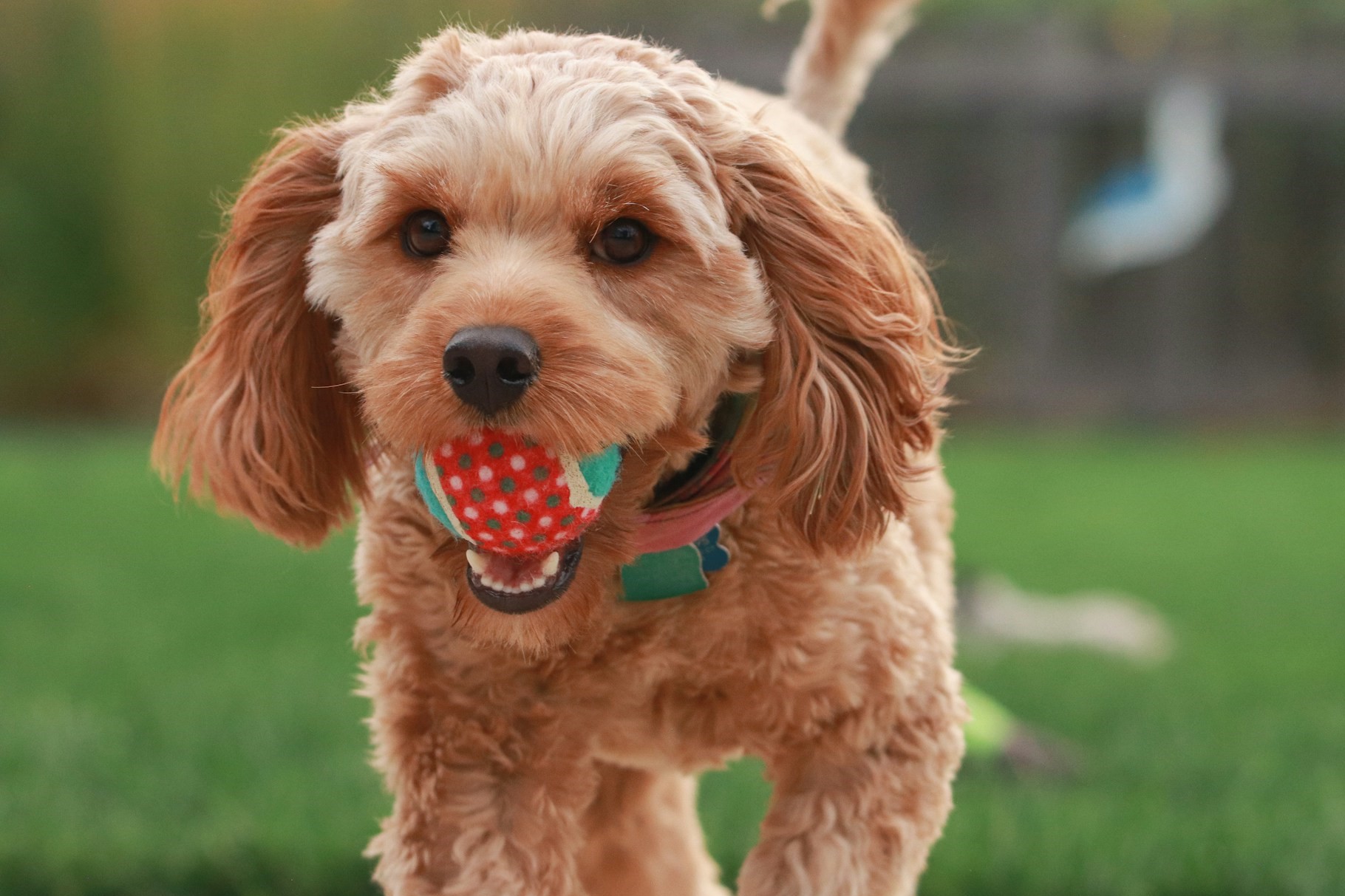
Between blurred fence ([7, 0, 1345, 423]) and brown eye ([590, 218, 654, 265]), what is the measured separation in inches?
416

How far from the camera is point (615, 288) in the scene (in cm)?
246

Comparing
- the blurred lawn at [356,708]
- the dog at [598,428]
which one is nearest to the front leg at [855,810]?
the dog at [598,428]

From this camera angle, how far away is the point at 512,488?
2.40 metres

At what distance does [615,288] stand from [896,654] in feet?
2.63

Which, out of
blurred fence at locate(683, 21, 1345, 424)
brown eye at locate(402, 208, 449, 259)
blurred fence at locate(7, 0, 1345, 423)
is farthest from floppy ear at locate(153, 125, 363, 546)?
blurred fence at locate(683, 21, 1345, 424)

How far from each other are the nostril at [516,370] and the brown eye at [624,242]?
10.2 inches

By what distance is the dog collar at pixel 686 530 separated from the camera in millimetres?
2652

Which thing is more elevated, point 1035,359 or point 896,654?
point 1035,359

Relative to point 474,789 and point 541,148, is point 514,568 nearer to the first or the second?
point 474,789

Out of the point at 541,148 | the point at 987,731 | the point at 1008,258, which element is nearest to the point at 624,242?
the point at 541,148

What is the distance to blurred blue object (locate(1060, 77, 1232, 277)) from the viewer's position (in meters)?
13.5

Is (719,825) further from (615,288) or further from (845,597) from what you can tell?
(615,288)

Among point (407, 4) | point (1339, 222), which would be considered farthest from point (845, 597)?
point (1339, 222)

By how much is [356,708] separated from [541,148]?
11.9 ft
